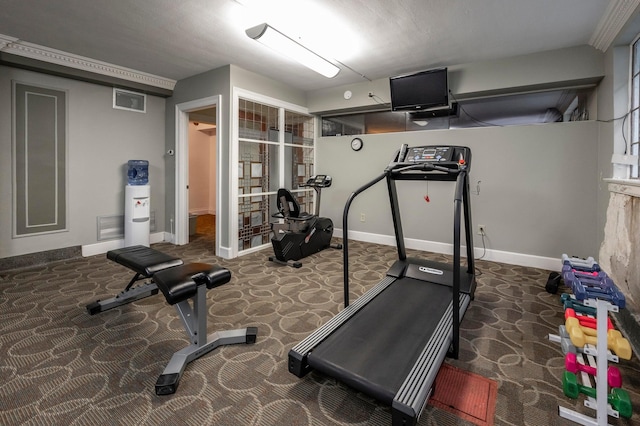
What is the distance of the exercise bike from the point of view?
416cm

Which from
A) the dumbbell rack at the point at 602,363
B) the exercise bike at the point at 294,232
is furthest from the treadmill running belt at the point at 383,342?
the exercise bike at the point at 294,232

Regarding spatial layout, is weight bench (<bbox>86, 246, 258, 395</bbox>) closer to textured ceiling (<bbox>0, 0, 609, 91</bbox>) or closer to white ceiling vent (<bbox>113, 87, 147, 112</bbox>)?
textured ceiling (<bbox>0, 0, 609, 91</bbox>)

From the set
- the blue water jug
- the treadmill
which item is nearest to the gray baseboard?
the blue water jug

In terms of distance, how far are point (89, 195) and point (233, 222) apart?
217cm

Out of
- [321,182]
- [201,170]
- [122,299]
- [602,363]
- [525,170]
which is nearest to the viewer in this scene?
[602,363]

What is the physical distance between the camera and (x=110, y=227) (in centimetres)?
474

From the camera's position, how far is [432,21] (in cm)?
307

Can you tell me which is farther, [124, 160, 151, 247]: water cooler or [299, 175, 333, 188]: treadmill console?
[299, 175, 333, 188]: treadmill console

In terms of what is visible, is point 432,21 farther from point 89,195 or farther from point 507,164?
point 89,195

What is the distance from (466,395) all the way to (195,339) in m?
1.73

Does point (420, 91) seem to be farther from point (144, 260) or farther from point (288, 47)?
point (144, 260)

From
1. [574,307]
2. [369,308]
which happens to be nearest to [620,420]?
[574,307]

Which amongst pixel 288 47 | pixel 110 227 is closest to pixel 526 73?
pixel 288 47

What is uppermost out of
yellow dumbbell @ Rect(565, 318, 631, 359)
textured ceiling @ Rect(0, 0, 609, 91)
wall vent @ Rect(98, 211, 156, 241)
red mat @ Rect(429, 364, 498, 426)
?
textured ceiling @ Rect(0, 0, 609, 91)
